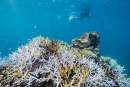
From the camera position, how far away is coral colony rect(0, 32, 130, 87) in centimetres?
329

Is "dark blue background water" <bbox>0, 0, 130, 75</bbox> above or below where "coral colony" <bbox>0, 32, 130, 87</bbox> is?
above

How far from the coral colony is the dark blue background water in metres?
38.5

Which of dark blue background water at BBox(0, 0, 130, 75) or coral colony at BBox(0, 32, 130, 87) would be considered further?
dark blue background water at BBox(0, 0, 130, 75)

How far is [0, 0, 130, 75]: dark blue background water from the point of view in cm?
5203

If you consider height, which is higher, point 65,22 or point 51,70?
point 65,22

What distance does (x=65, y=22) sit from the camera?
240 feet

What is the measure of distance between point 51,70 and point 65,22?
2758 inches

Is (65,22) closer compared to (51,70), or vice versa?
(51,70)

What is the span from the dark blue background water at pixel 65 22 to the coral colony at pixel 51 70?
3854 centimetres

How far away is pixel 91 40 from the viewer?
827 cm

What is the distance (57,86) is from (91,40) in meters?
5.21

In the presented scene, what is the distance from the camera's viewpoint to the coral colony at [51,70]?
3289 mm

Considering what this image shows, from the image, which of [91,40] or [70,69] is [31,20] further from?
[70,69]

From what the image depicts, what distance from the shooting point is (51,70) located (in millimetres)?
3443
